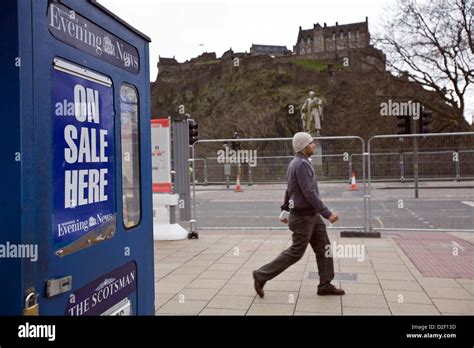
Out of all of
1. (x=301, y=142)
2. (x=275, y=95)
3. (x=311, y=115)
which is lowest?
(x=301, y=142)

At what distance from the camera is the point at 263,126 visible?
199ft

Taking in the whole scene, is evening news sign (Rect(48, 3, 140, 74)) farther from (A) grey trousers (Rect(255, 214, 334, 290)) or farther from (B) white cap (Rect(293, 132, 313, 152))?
(A) grey trousers (Rect(255, 214, 334, 290))

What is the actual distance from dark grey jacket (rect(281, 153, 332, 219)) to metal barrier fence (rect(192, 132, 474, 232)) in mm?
4559

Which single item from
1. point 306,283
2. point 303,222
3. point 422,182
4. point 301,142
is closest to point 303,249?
point 303,222

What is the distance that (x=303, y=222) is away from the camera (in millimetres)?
5262

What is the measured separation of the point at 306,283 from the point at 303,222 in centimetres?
111

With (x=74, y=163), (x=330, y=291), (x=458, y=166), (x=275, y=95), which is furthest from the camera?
(x=275, y=95)

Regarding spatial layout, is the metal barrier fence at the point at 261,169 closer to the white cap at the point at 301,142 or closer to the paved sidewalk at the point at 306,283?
the paved sidewalk at the point at 306,283

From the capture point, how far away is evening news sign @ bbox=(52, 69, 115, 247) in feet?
6.36

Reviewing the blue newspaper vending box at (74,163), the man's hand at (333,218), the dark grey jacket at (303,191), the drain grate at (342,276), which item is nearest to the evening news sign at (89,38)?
the blue newspaper vending box at (74,163)

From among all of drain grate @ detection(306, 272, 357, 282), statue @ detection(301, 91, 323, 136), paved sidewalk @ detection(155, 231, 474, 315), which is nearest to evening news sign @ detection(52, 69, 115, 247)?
paved sidewalk @ detection(155, 231, 474, 315)

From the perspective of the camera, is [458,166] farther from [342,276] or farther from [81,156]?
[81,156]
